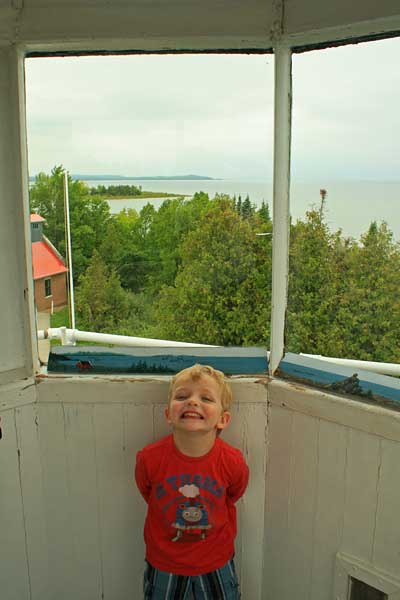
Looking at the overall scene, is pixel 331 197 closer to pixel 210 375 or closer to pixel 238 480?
pixel 210 375

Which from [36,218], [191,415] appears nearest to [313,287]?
[191,415]

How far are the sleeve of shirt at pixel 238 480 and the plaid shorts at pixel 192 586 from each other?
8.4 inches

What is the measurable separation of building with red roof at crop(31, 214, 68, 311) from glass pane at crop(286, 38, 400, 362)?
74cm

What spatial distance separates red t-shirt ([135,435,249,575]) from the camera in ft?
4.86

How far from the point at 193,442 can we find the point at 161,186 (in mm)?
791

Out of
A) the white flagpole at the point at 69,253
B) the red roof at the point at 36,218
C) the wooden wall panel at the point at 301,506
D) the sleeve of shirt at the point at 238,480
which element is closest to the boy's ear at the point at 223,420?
the sleeve of shirt at the point at 238,480

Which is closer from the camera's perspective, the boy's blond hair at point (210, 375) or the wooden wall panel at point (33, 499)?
the boy's blond hair at point (210, 375)

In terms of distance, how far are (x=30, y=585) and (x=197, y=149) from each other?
5.03 ft

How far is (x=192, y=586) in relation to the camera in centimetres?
152

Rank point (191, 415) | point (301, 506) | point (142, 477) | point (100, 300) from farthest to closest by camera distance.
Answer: point (100, 300) → point (301, 506) → point (142, 477) → point (191, 415)

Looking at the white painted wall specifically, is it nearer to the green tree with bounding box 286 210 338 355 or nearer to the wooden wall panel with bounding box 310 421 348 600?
the wooden wall panel with bounding box 310 421 348 600

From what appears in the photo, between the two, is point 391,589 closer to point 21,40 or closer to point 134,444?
point 134,444

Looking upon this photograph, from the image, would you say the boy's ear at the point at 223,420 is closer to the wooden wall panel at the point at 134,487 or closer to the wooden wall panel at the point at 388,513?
the wooden wall panel at the point at 134,487

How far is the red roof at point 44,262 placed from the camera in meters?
1.70
